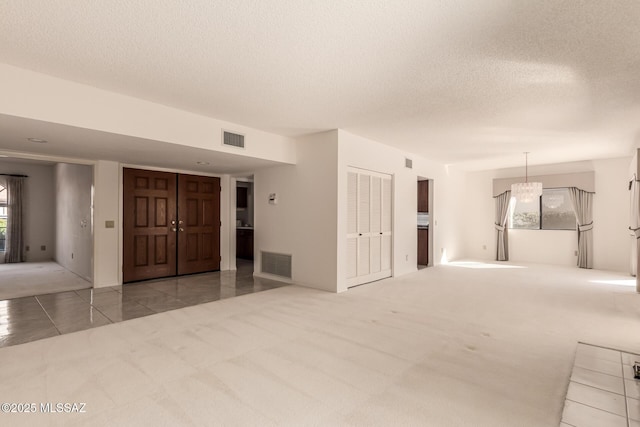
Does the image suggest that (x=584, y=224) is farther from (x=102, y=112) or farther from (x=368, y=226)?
(x=102, y=112)

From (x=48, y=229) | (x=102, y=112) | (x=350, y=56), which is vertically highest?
(x=350, y=56)

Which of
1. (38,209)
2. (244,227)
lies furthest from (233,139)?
(38,209)

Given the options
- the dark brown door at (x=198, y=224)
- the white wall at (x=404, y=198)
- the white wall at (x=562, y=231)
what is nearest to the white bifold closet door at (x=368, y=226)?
the white wall at (x=404, y=198)

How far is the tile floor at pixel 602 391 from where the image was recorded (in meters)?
1.89

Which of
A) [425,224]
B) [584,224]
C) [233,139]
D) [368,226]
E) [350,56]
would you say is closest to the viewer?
[350,56]

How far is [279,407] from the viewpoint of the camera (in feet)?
6.53

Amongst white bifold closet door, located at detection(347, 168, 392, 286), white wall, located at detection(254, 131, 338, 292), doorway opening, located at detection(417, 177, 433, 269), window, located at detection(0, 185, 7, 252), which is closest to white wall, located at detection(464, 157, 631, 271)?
doorway opening, located at detection(417, 177, 433, 269)

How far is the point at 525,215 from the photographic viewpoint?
8672 millimetres

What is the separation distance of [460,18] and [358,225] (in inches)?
144

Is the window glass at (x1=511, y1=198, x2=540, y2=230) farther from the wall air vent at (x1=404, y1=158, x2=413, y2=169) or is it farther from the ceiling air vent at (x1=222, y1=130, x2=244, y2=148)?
the ceiling air vent at (x1=222, y1=130, x2=244, y2=148)

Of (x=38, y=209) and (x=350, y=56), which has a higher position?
(x=350, y=56)

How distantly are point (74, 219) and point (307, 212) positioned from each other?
5009 mm

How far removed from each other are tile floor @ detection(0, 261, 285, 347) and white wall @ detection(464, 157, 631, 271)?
265 inches

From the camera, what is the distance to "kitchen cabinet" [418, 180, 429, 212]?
8.07m
